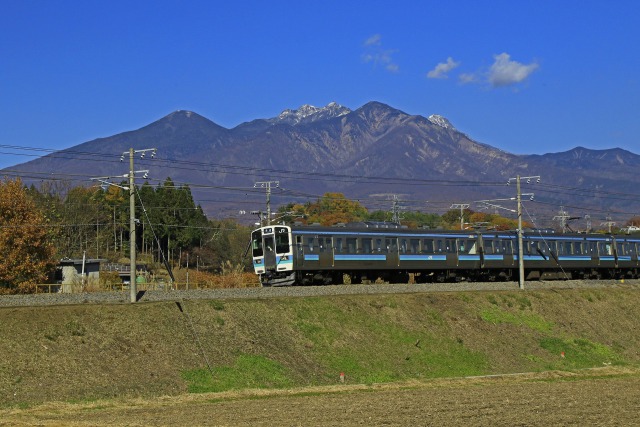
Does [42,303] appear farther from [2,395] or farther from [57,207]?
[57,207]

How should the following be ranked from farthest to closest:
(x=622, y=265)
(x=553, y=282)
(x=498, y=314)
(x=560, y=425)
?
(x=622, y=265), (x=553, y=282), (x=498, y=314), (x=560, y=425)

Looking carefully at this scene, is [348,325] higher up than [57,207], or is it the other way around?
[57,207]

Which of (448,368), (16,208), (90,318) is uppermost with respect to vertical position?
(16,208)

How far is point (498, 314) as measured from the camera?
4603 centimetres

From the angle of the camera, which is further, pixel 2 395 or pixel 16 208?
pixel 16 208

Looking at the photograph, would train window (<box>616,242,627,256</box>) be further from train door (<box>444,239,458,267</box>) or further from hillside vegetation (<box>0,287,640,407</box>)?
train door (<box>444,239,458,267</box>)

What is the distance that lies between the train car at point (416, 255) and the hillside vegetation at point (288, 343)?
16.2 ft

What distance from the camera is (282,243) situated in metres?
Answer: 46.2

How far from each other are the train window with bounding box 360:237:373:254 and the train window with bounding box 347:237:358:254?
53 centimetres

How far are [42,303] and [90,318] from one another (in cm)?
472

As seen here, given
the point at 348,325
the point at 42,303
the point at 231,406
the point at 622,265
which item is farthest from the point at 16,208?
the point at 622,265

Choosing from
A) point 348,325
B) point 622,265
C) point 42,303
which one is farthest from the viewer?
point 622,265

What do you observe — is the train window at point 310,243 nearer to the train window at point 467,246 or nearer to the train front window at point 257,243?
the train front window at point 257,243

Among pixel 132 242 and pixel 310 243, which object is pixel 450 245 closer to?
pixel 310 243
